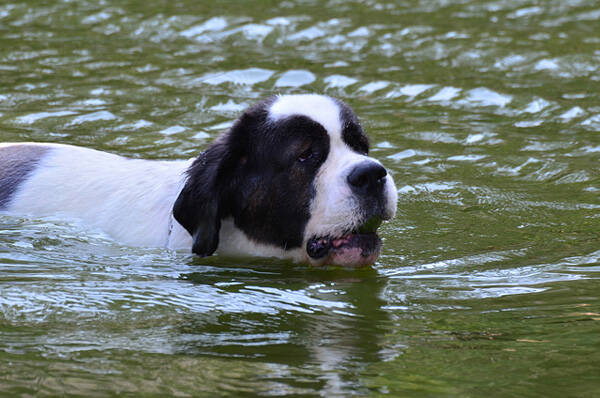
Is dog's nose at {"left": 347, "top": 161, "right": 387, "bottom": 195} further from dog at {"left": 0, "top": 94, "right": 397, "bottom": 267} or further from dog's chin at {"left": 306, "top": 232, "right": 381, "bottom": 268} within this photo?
dog's chin at {"left": 306, "top": 232, "right": 381, "bottom": 268}

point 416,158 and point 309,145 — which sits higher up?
point 309,145

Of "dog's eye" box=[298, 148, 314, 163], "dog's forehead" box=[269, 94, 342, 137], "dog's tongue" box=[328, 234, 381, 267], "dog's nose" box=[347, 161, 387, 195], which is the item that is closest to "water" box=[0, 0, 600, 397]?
"dog's tongue" box=[328, 234, 381, 267]

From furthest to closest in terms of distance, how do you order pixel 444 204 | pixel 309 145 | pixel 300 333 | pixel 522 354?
1. pixel 444 204
2. pixel 309 145
3. pixel 300 333
4. pixel 522 354

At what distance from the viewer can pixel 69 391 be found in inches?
141

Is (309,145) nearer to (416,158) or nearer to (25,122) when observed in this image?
(416,158)

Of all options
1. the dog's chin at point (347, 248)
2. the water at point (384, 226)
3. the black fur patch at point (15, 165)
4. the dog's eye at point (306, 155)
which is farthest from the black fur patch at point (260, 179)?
the black fur patch at point (15, 165)

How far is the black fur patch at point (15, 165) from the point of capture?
20.8 feet

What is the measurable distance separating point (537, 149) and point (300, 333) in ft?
14.6

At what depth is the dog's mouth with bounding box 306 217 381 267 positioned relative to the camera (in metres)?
5.45

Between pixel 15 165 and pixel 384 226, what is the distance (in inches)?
91.0

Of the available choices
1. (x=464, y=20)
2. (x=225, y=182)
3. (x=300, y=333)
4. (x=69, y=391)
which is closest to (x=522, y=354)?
(x=300, y=333)

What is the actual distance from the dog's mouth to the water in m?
0.10

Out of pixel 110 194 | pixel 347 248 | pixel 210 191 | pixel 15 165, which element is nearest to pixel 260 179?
pixel 210 191

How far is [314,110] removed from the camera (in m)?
5.49
